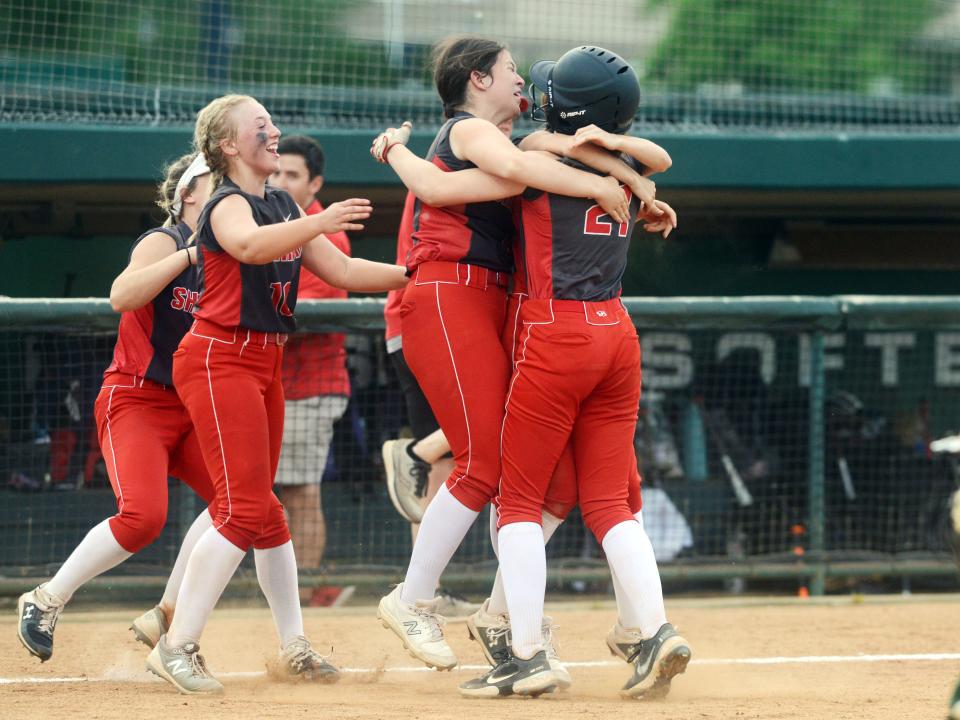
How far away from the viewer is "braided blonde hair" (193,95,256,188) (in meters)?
3.74

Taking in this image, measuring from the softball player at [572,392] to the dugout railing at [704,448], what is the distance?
7.07ft

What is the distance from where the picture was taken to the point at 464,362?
3.69 metres

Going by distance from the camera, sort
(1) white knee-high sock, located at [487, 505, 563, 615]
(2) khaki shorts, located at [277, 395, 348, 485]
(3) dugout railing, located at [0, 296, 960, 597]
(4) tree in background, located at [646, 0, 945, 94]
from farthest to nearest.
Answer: (4) tree in background, located at [646, 0, 945, 94]
(3) dugout railing, located at [0, 296, 960, 597]
(2) khaki shorts, located at [277, 395, 348, 485]
(1) white knee-high sock, located at [487, 505, 563, 615]

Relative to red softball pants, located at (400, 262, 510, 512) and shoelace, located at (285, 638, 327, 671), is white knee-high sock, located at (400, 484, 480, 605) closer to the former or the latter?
red softball pants, located at (400, 262, 510, 512)

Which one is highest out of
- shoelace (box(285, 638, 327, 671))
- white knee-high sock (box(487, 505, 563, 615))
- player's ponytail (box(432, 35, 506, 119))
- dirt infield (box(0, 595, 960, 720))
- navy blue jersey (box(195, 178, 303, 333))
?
player's ponytail (box(432, 35, 506, 119))

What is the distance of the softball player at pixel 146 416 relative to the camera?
153 inches

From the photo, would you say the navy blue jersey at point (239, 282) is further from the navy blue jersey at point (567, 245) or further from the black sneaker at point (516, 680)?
the black sneaker at point (516, 680)

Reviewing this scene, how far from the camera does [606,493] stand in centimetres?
366

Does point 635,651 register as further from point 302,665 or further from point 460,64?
point 460,64

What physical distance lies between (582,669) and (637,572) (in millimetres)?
933

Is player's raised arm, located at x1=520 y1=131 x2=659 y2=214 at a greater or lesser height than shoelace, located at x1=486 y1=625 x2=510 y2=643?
greater

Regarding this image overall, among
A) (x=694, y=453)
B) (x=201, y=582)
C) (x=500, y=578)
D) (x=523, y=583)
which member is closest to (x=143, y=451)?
(x=201, y=582)

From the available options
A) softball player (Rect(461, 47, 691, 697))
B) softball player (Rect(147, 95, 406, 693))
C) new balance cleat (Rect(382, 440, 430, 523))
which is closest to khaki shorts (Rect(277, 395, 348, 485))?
new balance cleat (Rect(382, 440, 430, 523))

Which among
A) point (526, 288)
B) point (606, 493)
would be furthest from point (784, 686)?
point (526, 288)
